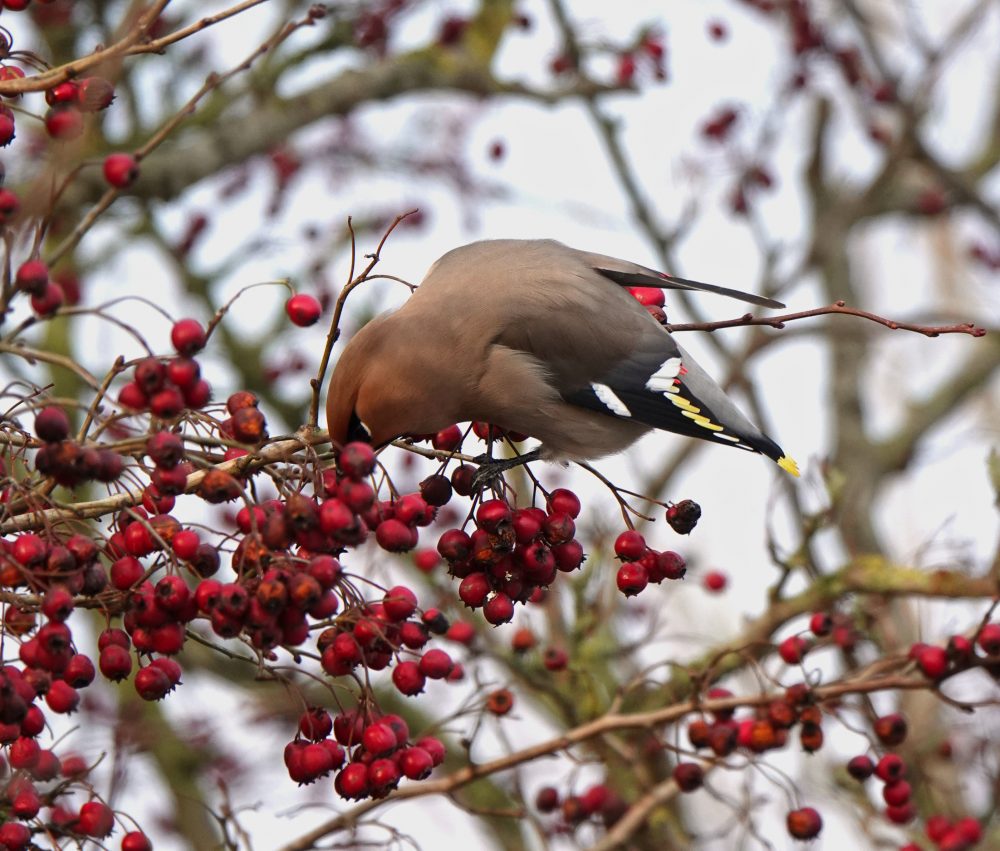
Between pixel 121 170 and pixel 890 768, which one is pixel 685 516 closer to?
pixel 890 768

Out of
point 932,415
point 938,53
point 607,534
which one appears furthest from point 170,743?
point 938,53

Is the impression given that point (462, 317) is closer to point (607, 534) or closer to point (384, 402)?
point (384, 402)

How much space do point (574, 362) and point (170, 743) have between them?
3546mm

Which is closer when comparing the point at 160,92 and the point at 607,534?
the point at 607,534

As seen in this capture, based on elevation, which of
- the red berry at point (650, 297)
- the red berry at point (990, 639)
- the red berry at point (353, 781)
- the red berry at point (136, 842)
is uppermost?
the red berry at point (650, 297)

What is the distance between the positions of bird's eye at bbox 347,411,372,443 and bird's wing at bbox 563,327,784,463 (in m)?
0.63

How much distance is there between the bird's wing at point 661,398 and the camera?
3.20 metres

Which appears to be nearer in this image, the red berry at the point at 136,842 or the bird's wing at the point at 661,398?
the red berry at the point at 136,842

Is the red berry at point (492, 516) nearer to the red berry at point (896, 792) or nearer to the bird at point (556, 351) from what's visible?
the bird at point (556, 351)

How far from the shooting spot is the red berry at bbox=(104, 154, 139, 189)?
6.81ft

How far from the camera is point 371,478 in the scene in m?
2.25

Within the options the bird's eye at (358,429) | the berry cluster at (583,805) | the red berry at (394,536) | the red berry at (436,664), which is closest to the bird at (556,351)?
the bird's eye at (358,429)

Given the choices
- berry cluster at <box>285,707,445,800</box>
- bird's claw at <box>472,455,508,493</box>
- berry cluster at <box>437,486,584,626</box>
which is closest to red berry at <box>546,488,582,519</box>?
berry cluster at <box>437,486,584,626</box>

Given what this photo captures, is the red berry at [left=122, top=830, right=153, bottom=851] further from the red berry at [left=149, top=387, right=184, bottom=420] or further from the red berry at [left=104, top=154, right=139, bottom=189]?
the red berry at [left=104, top=154, right=139, bottom=189]
